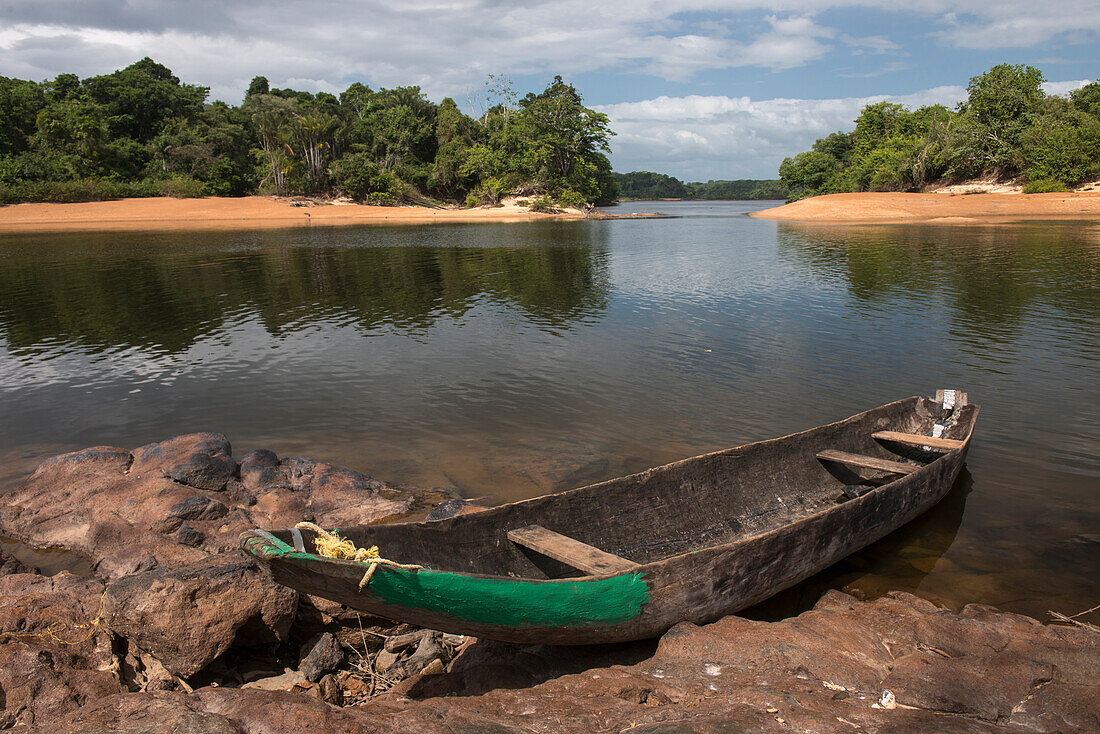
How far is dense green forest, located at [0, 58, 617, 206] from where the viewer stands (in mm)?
56594

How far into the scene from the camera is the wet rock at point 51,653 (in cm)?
342

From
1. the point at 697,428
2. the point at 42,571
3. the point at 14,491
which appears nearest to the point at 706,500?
the point at 697,428

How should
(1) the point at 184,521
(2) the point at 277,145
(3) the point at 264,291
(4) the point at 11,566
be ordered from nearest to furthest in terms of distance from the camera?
(4) the point at 11,566 < (1) the point at 184,521 < (3) the point at 264,291 < (2) the point at 277,145

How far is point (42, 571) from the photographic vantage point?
18.7ft

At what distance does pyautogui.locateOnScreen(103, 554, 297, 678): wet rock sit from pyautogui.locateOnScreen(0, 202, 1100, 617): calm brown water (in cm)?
317

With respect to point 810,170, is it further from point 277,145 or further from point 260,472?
point 260,472

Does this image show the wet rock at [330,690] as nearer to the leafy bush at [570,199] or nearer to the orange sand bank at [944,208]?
the orange sand bank at [944,208]

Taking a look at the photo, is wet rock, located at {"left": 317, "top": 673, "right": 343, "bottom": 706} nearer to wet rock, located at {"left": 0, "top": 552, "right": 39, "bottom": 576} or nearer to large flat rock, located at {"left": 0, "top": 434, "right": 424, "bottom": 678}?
large flat rock, located at {"left": 0, "top": 434, "right": 424, "bottom": 678}

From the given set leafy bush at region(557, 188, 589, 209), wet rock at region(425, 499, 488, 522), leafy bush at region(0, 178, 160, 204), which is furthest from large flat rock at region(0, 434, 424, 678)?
leafy bush at region(557, 188, 589, 209)

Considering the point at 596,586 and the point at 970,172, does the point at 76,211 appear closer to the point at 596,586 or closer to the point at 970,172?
the point at 596,586

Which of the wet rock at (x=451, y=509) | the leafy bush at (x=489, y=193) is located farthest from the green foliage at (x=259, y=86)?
the wet rock at (x=451, y=509)

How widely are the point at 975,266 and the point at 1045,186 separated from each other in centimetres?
3669

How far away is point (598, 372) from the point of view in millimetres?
11703

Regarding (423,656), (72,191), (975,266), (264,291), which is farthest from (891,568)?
(72,191)
